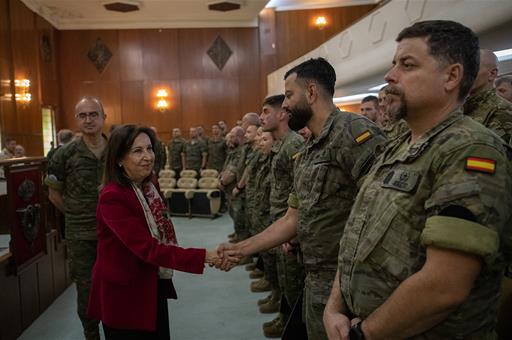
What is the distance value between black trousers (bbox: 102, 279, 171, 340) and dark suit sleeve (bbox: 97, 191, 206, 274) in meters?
0.24

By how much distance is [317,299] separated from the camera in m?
1.80

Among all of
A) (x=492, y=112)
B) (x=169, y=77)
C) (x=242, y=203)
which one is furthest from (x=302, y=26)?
(x=492, y=112)

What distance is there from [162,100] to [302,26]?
5.06m

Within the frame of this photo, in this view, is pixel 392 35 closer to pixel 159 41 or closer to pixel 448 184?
pixel 448 184

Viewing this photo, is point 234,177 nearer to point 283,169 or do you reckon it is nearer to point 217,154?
point 283,169

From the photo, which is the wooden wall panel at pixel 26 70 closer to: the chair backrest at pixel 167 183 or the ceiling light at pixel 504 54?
the chair backrest at pixel 167 183

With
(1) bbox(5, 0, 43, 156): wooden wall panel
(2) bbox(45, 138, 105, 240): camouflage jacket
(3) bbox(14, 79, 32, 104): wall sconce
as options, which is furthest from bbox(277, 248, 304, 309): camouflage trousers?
(3) bbox(14, 79, 32, 104): wall sconce

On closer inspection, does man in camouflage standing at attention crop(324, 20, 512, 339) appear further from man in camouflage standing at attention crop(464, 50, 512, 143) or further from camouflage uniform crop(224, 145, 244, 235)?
camouflage uniform crop(224, 145, 244, 235)

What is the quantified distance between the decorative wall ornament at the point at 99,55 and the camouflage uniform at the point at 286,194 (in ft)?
37.9

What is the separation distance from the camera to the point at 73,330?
3.39m

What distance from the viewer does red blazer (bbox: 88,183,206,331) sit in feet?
6.02

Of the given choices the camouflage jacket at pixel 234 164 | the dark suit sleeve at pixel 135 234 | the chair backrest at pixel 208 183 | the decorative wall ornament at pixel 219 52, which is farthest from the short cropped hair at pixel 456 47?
the decorative wall ornament at pixel 219 52

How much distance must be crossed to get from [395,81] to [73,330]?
3.25 metres

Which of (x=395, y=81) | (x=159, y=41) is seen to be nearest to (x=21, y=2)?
(x=159, y=41)
